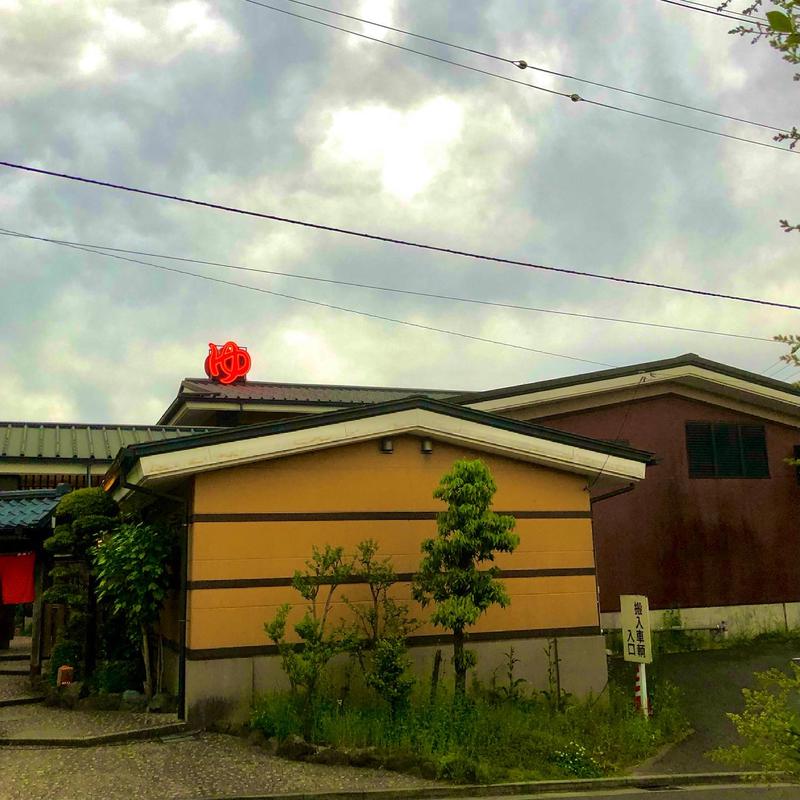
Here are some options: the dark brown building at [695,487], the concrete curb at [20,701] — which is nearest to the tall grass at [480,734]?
the concrete curb at [20,701]

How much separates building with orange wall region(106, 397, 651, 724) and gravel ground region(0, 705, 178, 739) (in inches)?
26.0

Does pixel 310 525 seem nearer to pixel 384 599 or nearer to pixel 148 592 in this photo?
pixel 384 599

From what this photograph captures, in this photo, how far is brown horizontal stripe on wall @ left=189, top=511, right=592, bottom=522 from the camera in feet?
36.2

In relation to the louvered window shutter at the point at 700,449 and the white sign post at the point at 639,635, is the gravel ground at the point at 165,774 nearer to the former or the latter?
the white sign post at the point at 639,635

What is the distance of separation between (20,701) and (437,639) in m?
6.61

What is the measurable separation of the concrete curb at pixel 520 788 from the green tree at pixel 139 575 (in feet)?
13.0

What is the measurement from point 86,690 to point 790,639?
1400 centimetres

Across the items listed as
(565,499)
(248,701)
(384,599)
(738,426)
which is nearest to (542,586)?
(565,499)

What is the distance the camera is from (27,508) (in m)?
14.5

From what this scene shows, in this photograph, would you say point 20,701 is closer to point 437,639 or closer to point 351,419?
point 437,639

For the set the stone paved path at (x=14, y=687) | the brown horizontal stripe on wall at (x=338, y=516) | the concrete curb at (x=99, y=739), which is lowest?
the concrete curb at (x=99, y=739)

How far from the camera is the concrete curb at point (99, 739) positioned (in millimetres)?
9828

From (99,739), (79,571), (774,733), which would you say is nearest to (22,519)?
(79,571)

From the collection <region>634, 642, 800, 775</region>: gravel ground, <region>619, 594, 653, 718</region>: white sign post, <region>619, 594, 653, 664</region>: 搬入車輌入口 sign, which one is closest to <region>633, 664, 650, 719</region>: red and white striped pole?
<region>619, 594, 653, 718</region>: white sign post
